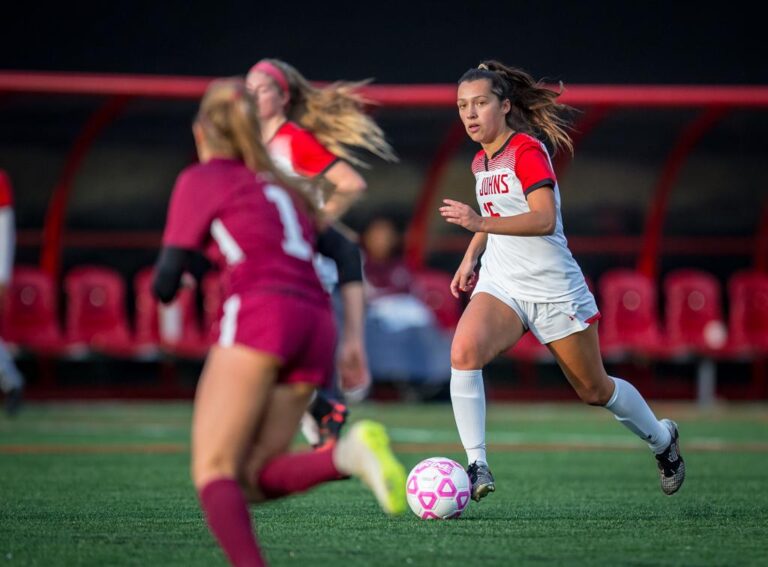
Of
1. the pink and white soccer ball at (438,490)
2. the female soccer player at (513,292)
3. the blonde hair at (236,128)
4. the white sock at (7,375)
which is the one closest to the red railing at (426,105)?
the white sock at (7,375)

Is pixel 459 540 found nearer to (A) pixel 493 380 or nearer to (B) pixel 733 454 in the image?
(B) pixel 733 454

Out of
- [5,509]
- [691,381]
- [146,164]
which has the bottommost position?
[691,381]

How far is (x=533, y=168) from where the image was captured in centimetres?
598

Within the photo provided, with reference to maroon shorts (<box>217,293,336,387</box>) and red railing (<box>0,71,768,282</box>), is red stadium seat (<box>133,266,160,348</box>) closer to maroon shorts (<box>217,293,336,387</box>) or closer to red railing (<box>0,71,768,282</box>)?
red railing (<box>0,71,768,282</box>)

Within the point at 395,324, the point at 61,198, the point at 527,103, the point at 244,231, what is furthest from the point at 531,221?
the point at 61,198

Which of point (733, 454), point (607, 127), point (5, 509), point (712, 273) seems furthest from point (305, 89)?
point (712, 273)

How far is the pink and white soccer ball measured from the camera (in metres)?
5.77

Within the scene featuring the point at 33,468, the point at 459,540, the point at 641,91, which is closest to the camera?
the point at 459,540

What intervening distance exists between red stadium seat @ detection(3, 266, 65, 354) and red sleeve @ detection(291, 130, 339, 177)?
24.4 ft

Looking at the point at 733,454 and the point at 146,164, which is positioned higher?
the point at 146,164

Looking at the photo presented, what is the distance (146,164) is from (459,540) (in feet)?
35.4

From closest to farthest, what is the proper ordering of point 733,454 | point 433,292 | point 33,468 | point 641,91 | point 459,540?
point 459,540, point 33,468, point 733,454, point 641,91, point 433,292

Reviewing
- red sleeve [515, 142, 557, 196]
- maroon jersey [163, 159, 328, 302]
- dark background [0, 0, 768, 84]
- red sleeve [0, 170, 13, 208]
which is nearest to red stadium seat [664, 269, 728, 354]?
dark background [0, 0, 768, 84]

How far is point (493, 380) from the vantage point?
1586cm
